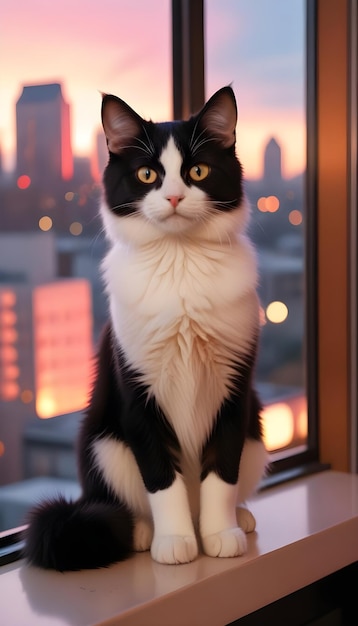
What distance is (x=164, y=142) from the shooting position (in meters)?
1.23

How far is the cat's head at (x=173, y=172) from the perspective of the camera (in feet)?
3.99

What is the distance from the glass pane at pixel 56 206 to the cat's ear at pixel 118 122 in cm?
41

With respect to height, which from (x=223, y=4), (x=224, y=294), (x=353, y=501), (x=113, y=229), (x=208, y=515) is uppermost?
(x=223, y=4)

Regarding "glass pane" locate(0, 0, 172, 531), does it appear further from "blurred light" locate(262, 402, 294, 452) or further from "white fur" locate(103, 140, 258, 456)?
"blurred light" locate(262, 402, 294, 452)

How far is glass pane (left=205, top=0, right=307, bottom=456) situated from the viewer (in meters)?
2.14

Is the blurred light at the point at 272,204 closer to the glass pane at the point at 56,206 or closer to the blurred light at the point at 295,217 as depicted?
the blurred light at the point at 295,217

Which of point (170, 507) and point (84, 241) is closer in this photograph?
point (170, 507)

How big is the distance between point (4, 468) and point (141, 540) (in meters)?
0.53

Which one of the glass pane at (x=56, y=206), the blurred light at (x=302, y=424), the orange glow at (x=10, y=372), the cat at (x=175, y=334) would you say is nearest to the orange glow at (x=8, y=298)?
the glass pane at (x=56, y=206)

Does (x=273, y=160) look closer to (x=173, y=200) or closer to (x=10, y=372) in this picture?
(x=10, y=372)

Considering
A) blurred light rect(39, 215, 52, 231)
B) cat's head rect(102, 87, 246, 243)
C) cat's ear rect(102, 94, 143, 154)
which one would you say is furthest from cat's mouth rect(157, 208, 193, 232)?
blurred light rect(39, 215, 52, 231)

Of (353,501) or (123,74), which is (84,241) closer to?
(123,74)

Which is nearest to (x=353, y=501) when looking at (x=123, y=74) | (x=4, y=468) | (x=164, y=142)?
(x=4, y=468)

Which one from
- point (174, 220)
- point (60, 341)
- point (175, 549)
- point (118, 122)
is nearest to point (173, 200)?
point (174, 220)
